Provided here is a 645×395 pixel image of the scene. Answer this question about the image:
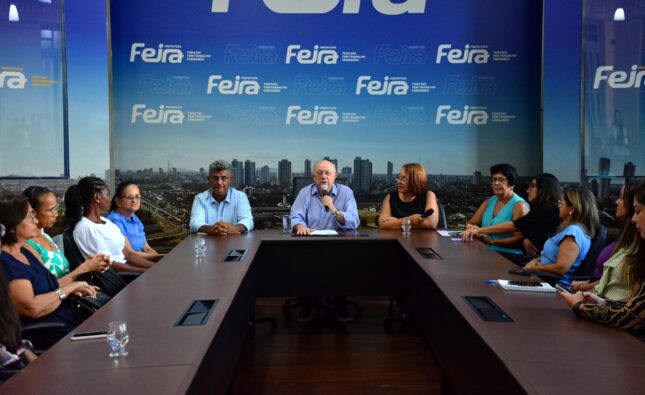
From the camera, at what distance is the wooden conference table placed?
1539 mm

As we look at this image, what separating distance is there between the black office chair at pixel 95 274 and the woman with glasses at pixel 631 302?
2.35m

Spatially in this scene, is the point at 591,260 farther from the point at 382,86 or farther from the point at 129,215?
the point at 129,215

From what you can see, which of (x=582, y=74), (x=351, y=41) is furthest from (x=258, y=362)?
(x=582, y=74)

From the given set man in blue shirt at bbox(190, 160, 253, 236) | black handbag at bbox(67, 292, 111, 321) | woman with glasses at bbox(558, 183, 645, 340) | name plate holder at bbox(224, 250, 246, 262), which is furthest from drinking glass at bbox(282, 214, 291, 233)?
woman with glasses at bbox(558, 183, 645, 340)

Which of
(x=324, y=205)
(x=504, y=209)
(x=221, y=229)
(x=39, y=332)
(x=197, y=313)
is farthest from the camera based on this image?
(x=504, y=209)

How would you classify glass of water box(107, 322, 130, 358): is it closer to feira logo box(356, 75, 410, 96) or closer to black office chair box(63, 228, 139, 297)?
black office chair box(63, 228, 139, 297)

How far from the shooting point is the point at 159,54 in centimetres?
559

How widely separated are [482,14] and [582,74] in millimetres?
1088

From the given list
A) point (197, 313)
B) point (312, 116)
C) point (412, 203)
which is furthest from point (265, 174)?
point (197, 313)

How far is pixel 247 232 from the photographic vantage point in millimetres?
4570

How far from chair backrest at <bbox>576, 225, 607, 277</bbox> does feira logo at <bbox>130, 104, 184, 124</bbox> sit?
3845 millimetres

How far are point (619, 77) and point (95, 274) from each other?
15.0ft

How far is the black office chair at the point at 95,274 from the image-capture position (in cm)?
324

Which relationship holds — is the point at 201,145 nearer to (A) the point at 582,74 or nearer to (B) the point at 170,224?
(B) the point at 170,224
